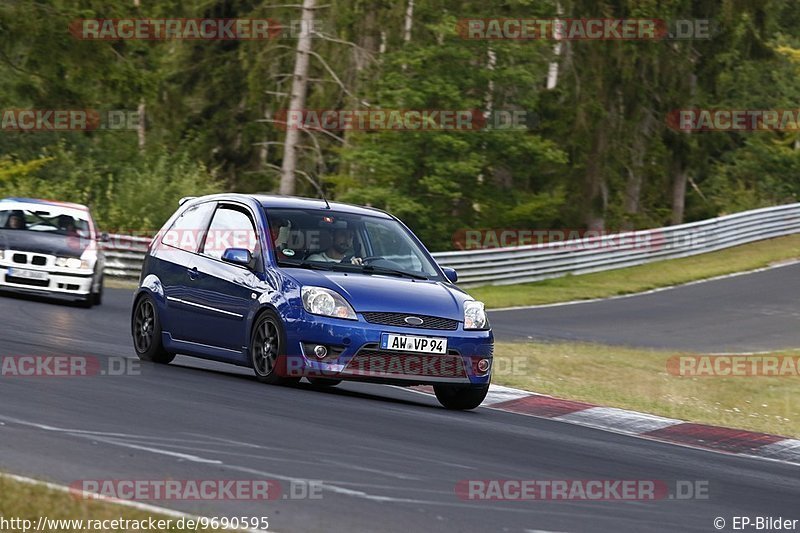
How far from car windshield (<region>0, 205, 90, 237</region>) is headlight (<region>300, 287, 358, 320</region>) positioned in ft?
37.6

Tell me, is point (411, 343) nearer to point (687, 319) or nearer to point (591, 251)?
point (687, 319)

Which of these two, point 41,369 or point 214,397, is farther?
point 41,369

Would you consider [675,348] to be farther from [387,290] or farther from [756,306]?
[387,290]

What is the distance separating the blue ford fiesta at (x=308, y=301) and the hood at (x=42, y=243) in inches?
308

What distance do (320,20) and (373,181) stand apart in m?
4.89

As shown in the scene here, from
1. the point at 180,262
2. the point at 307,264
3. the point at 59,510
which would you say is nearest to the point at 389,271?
the point at 307,264

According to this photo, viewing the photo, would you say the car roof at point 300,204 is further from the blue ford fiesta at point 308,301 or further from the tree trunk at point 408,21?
the tree trunk at point 408,21

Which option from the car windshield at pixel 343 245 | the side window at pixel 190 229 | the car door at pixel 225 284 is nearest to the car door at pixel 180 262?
the side window at pixel 190 229

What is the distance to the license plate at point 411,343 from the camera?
11234 mm

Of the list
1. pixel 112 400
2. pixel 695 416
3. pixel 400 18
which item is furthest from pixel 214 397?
pixel 400 18

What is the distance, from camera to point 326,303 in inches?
447

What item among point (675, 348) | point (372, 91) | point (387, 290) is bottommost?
point (675, 348)

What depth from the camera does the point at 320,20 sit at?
42.2 metres

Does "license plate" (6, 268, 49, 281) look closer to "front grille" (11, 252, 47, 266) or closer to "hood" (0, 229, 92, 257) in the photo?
"front grille" (11, 252, 47, 266)
